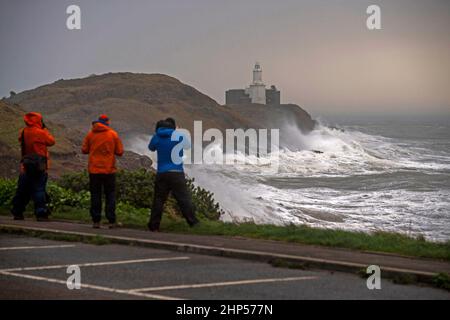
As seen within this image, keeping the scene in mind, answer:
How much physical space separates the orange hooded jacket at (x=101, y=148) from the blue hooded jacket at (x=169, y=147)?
65cm

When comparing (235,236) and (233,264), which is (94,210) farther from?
(233,264)

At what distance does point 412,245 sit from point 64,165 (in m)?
16.5

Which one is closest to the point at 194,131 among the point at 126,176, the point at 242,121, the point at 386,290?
the point at 242,121

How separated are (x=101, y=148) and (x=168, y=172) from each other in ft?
3.67

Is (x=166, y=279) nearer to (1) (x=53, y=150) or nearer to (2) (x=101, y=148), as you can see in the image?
(2) (x=101, y=148)

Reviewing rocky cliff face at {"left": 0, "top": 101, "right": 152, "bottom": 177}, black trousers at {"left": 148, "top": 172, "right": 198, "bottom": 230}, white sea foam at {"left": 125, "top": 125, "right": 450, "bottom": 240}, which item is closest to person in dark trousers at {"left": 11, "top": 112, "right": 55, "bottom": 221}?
black trousers at {"left": 148, "top": 172, "right": 198, "bottom": 230}

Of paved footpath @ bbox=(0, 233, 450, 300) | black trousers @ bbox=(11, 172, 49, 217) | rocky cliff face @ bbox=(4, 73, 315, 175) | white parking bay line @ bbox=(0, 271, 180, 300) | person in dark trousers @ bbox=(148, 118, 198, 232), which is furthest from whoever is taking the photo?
rocky cliff face @ bbox=(4, 73, 315, 175)

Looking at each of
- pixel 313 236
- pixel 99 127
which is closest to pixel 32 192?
pixel 99 127

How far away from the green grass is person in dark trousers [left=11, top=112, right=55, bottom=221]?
0.64m

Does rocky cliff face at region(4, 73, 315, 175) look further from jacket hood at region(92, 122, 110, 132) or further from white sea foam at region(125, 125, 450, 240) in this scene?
jacket hood at region(92, 122, 110, 132)

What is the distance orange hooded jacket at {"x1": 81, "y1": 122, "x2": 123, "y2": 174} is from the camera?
12.4 m

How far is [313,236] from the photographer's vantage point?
1137cm
